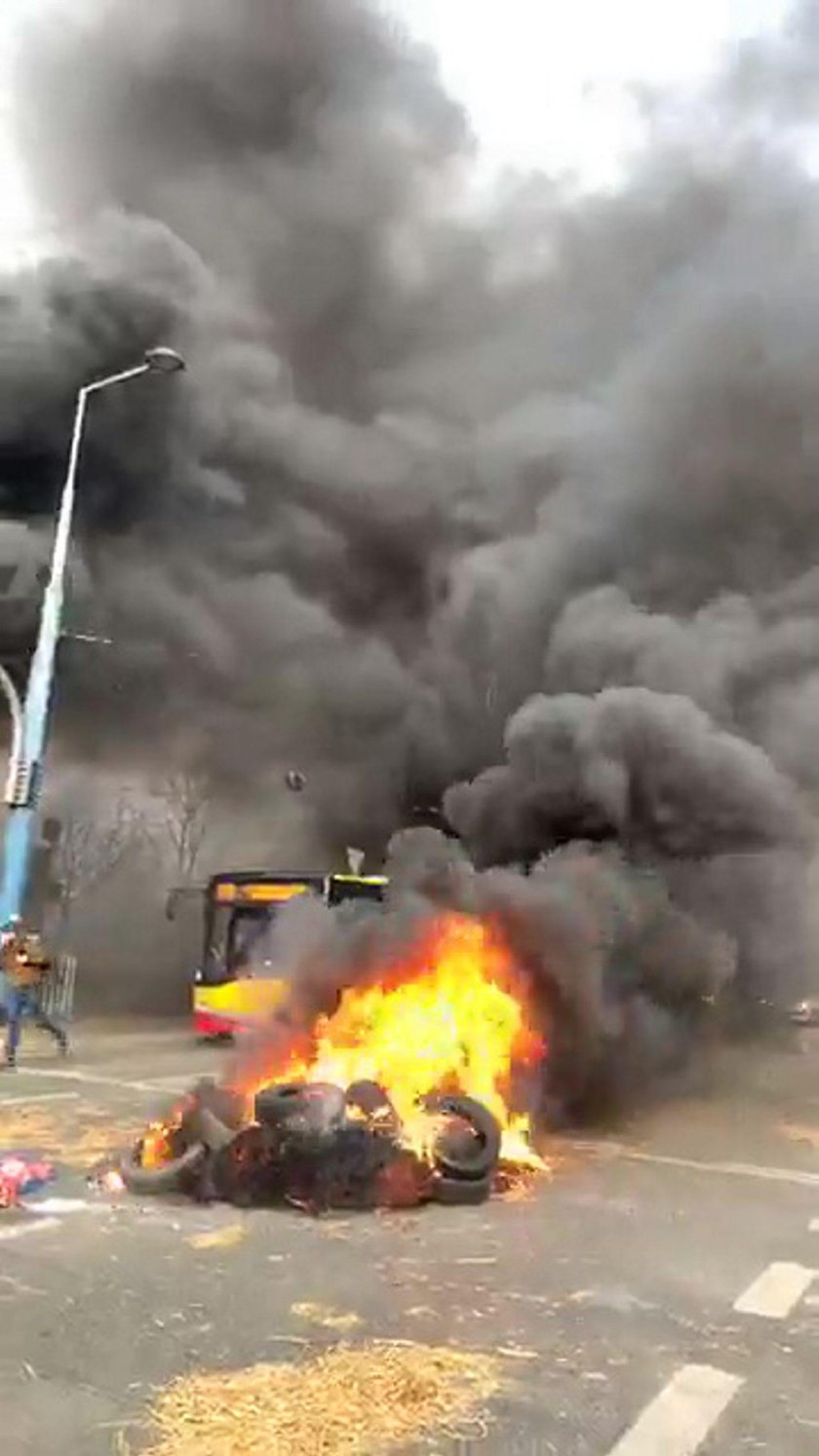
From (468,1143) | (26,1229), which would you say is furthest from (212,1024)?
(26,1229)

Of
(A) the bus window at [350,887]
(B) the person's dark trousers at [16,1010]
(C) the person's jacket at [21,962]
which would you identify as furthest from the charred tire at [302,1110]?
(A) the bus window at [350,887]

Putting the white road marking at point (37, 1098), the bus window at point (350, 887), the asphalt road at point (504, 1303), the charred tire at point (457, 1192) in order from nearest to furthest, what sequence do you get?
the asphalt road at point (504, 1303), the charred tire at point (457, 1192), the white road marking at point (37, 1098), the bus window at point (350, 887)

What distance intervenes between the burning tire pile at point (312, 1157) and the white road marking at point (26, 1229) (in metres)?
0.78

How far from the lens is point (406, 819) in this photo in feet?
52.0

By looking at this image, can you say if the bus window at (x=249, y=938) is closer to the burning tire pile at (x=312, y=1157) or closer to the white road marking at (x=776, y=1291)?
the burning tire pile at (x=312, y=1157)

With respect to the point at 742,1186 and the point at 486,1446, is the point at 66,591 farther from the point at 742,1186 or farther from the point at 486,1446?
the point at 486,1446

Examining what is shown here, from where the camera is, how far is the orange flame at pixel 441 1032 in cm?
883

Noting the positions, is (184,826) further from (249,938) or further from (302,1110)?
(302,1110)

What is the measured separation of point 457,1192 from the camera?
743 cm

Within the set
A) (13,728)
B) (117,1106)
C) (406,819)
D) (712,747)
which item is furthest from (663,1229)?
(13,728)

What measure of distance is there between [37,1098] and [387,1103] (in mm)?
5106

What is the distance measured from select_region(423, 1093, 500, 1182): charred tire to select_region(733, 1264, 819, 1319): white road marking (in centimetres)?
192

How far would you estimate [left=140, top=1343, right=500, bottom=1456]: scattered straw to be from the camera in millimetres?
3803

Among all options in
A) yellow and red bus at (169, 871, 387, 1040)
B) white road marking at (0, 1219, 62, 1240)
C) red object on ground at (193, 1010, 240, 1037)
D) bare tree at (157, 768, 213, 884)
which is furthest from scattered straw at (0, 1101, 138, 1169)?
bare tree at (157, 768, 213, 884)
